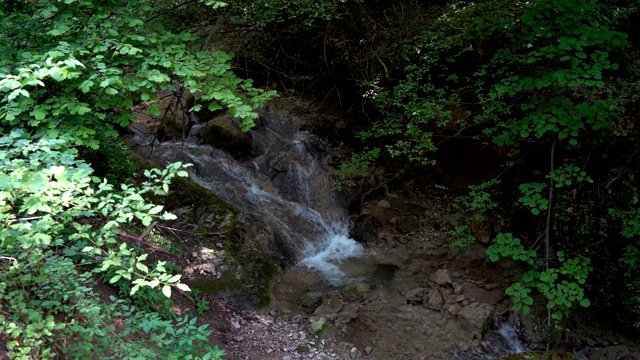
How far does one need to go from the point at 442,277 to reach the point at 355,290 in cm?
139

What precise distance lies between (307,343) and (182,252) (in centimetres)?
214

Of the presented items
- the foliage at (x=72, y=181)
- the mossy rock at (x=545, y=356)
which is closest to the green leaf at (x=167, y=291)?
the foliage at (x=72, y=181)

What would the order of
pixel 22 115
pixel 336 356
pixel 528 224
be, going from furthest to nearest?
pixel 528 224 → pixel 336 356 → pixel 22 115

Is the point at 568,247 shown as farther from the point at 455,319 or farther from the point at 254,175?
the point at 254,175

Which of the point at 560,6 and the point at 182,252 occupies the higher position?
the point at 560,6

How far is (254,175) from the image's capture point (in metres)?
8.35

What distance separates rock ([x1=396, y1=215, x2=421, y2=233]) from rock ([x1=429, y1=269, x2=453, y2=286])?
1250 mm

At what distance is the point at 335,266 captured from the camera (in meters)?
7.14

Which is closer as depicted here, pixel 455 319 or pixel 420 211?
pixel 455 319

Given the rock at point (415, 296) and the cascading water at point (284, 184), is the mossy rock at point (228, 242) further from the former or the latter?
the rock at point (415, 296)

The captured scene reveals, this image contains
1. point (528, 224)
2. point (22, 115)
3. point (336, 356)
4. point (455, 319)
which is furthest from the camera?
point (528, 224)

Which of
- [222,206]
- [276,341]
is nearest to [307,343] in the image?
[276,341]

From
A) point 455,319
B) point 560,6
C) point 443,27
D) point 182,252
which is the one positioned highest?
point 560,6

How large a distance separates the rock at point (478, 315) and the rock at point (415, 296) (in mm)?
594
